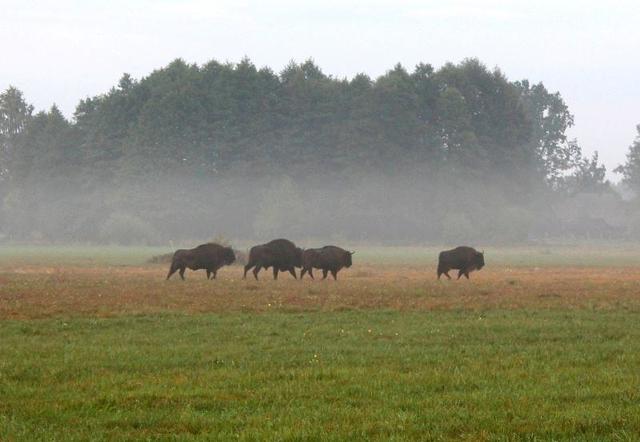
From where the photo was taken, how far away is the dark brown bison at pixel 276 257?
135ft

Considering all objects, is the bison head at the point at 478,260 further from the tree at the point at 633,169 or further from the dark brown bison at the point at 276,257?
the tree at the point at 633,169

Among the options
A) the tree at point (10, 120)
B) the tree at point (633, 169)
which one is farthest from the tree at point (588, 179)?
the tree at point (10, 120)

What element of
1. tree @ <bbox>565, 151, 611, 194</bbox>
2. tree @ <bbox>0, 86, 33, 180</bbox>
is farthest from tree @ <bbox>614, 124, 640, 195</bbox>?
tree @ <bbox>0, 86, 33, 180</bbox>

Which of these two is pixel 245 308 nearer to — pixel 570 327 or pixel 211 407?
pixel 570 327

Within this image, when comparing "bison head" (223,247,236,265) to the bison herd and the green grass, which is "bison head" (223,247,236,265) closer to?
the bison herd

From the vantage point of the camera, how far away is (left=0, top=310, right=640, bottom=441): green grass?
11414 millimetres

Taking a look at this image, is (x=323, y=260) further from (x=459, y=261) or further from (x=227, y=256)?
(x=459, y=261)

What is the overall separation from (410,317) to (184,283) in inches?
610

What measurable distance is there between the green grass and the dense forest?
8620cm

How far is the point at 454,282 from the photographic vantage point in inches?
1527

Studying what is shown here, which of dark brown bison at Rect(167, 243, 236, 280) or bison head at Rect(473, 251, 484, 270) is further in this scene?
bison head at Rect(473, 251, 484, 270)

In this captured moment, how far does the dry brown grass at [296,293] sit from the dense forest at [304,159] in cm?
6614

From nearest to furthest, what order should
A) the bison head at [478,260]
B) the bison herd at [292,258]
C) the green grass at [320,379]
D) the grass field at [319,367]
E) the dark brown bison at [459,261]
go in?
the green grass at [320,379], the grass field at [319,367], the bison herd at [292,258], the dark brown bison at [459,261], the bison head at [478,260]

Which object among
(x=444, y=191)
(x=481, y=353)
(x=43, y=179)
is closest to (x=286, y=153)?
(x=444, y=191)
